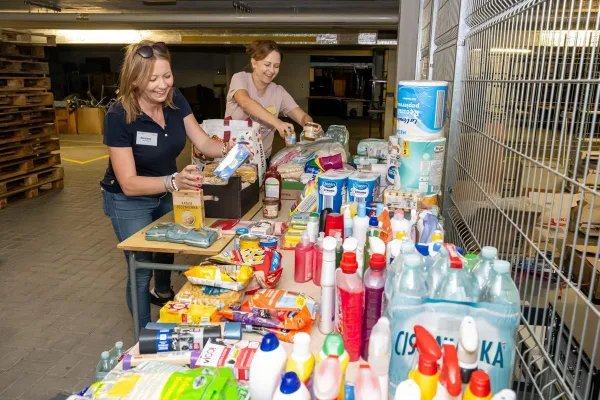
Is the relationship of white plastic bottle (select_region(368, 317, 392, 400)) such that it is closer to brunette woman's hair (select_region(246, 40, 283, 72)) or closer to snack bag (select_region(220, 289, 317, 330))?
snack bag (select_region(220, 289, 317, 330))

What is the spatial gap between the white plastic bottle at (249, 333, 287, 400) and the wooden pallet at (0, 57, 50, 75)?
7331 mm

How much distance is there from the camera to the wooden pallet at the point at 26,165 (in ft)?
23.7

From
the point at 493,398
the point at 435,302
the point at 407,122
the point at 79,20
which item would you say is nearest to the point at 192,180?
the point at 407,122

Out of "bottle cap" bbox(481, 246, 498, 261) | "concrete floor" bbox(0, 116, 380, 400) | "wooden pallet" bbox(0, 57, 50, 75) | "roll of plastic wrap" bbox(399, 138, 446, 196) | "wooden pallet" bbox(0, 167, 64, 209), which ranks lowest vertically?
"concrete floor" bbox(0, 116, 380, 400)

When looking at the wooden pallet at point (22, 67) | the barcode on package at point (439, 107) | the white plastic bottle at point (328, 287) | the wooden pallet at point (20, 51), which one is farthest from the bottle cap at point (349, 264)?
the wooden pallet at point (20, 51)

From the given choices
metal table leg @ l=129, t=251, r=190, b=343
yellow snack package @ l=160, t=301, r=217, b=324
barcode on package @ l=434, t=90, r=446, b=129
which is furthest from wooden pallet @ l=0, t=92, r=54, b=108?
barcode on package @ l=434, t=90, r=446, b=129

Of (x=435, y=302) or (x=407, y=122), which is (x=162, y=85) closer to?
(x=407, y=122)

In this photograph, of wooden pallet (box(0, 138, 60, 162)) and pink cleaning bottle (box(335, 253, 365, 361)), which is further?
wooden pallet (box(0, 138, 60, 162))

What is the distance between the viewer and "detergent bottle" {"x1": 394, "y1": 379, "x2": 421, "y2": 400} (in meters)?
0.98

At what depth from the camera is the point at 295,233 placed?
2.66m

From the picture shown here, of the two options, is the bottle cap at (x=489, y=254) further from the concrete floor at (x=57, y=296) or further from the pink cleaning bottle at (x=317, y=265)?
the concrete floor at (x=57, y=296)

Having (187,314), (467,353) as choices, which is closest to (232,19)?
(187,314)

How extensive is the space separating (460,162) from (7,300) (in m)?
3.87

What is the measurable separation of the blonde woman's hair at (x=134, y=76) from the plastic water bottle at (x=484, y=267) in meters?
2.10
